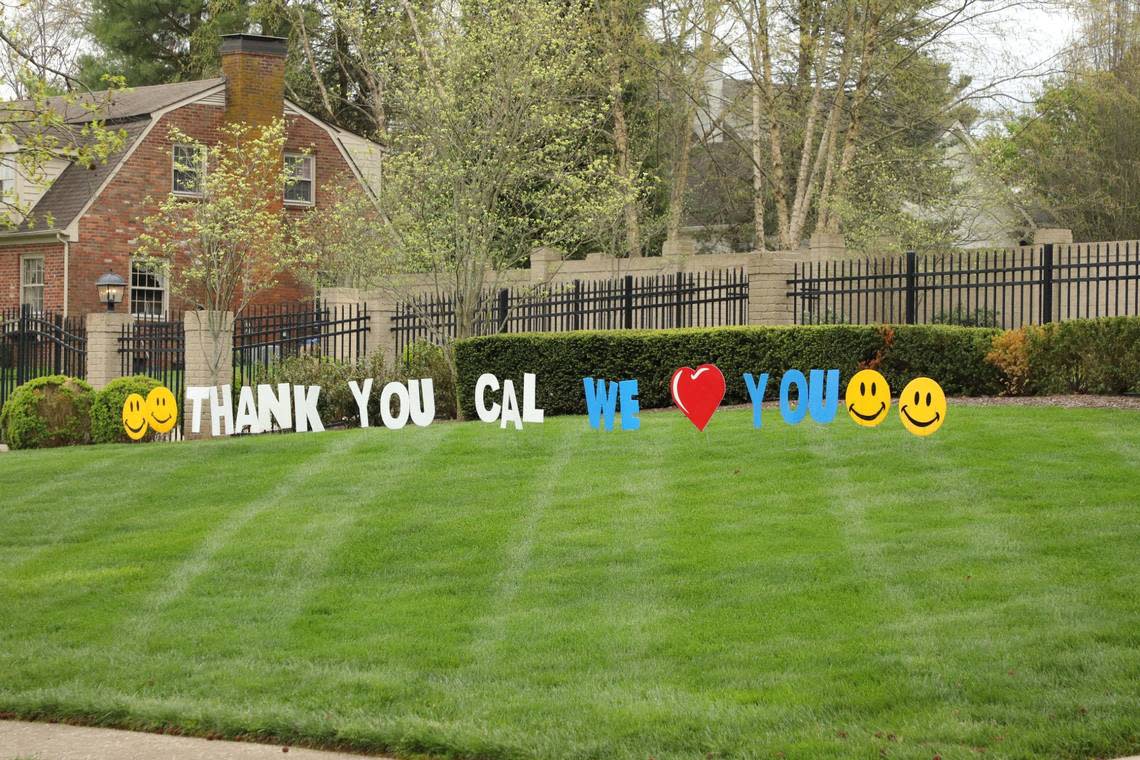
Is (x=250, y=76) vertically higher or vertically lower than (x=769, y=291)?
higher

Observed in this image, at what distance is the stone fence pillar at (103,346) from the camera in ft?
69.0

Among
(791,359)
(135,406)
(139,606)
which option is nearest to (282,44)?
(135,406)

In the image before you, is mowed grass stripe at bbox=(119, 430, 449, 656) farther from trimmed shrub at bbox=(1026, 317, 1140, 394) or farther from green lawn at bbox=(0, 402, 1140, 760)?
trimmed shrub at bbox=(1026, 317, 1140, 394)

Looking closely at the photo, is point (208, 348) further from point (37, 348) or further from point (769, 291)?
point (769, 291)

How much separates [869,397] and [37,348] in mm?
16031

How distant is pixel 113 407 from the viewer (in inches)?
752

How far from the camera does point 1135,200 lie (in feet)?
133

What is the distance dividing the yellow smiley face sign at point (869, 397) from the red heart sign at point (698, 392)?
1.33m

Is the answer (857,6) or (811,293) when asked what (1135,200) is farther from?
(811,293)

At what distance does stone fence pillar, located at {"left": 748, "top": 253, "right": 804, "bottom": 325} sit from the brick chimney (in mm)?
18169

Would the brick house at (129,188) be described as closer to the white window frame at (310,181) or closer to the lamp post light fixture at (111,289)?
the white window frame at (310,181)

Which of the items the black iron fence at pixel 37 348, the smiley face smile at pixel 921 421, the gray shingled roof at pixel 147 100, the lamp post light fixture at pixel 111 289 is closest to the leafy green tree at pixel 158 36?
the gray shingled roof at pixel 147 100

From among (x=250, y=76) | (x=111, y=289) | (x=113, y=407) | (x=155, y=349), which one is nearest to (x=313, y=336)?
(x=155, y=349)

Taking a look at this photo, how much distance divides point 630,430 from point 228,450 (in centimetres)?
434
